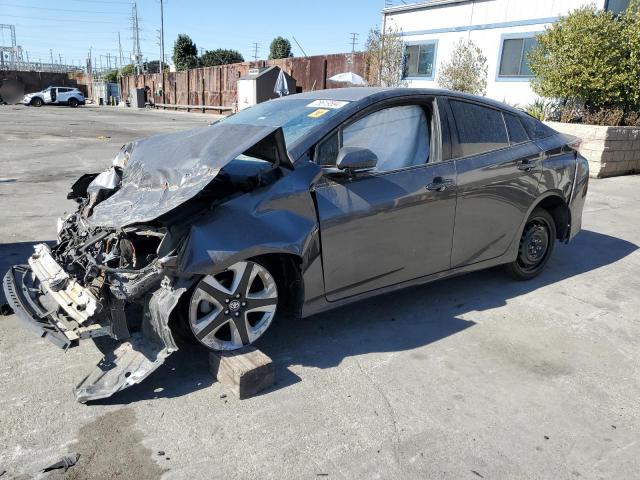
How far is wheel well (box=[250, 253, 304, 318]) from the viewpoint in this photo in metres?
3.52

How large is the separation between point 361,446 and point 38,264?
2415mm

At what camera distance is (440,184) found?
4117mm

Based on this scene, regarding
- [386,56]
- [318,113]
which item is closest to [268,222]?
[318,113]

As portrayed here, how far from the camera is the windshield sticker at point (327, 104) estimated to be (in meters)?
3.91

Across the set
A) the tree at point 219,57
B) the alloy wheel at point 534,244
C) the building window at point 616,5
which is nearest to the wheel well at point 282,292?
the alloy wheel at point 534,244

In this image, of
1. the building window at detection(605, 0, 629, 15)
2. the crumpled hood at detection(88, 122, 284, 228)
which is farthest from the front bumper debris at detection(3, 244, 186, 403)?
the building window at detection(605, 0, 629, 15)

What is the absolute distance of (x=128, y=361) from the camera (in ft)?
10.4

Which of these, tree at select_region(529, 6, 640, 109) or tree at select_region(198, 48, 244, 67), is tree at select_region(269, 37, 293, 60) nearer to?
tree at select_region(198, 48, 244, 67)

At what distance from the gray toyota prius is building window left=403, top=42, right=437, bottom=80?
18705mm

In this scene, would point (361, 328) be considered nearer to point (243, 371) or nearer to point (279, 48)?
point (243, 371)

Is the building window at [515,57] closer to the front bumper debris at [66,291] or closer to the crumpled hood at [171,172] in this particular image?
the crumpled hood at [171,172]

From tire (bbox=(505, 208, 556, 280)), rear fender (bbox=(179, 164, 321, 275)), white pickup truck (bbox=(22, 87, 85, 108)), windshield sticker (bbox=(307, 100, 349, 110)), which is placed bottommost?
white pickup truck (bbox=(22, 87, 85, 108))

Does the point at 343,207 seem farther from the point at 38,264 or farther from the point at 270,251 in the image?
the point at 38,264

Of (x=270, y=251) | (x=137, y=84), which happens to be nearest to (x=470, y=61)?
(x=270, y=251)
